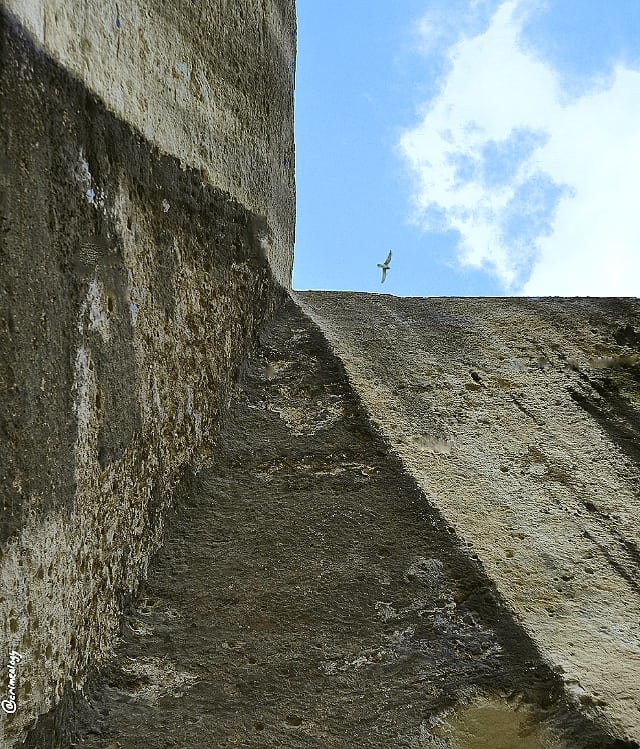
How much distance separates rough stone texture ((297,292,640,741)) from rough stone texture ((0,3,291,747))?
0.41 m

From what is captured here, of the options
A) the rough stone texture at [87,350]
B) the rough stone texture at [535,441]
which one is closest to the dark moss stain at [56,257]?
the rough stone texture at [87,350]

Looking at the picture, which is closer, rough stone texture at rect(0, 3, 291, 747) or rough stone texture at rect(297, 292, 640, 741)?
rough stone texture at rect(0, 3, 291, 747)

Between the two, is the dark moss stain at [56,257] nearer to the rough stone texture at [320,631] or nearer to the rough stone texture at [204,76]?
the rough stone texture at [204,76]

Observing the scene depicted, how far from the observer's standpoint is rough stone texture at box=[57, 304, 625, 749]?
1.33 metres

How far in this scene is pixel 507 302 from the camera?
2.11 m

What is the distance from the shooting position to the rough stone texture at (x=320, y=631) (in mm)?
1334

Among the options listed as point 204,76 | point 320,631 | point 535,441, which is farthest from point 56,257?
point 535,441

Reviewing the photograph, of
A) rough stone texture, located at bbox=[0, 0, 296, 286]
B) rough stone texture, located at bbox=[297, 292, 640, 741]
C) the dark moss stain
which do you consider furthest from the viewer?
rough stone texture, located at bbox=[297, 292, 640, 741]

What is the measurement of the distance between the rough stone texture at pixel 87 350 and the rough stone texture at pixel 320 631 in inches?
3.9

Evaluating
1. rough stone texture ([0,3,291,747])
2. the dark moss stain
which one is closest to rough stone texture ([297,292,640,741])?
rough stone texture ([0,3,291,747])

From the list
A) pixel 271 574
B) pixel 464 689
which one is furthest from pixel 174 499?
pixel 464 689

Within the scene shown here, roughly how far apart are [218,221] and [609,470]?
3.33 feet

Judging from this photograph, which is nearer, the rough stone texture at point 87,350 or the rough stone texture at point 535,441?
the rough stone texture at point 87,350

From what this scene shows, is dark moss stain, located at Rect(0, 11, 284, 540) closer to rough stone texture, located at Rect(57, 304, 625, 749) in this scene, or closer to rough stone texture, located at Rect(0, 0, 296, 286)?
rough stone texture, located at Rect(0, 0, 296, 286)
